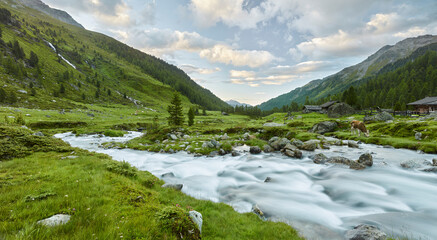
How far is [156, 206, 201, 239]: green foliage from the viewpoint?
16.4 ft

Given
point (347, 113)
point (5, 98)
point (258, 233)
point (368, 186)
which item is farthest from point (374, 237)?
point (5, 98)

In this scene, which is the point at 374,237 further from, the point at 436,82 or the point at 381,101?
the point at 436,82

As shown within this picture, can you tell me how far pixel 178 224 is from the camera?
5.09 metres

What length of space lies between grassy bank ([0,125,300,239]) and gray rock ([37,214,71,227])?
0.61 ft

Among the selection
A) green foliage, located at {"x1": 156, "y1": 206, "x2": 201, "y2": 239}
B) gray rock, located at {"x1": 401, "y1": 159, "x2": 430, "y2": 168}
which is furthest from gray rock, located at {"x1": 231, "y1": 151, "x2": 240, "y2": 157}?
green foliage, located at {"x1": 156, "y1": 206, "x2": 201, "y2": 239}

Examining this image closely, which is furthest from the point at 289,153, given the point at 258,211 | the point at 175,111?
the point at 175,111

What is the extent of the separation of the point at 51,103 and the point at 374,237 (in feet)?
395

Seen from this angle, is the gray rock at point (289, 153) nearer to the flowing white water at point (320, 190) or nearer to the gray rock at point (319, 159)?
the flowing white water at point (320, 190)

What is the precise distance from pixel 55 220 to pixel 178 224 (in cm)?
331

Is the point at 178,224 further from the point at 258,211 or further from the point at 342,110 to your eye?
the point at 342,110

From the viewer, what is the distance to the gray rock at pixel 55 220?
447 centimetres

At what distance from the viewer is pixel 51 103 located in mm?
85812

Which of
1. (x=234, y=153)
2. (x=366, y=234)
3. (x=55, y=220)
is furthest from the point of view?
(x=234, y=153)

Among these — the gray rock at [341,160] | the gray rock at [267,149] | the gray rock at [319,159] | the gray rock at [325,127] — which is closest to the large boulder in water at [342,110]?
the gray rock at [325,127]
